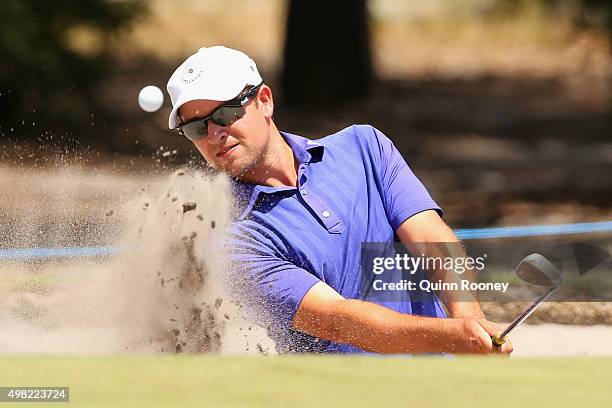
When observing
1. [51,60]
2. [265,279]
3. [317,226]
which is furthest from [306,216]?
[51,60]

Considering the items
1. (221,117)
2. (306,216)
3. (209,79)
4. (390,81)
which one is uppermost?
(209,79)

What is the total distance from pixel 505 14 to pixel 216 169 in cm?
2025

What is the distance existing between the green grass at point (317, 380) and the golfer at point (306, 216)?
1.89ft

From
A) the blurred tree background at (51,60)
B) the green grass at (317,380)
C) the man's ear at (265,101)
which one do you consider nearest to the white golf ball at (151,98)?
the man's ear at (265,101)

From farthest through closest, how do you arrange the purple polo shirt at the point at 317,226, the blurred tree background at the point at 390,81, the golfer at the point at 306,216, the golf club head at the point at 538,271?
1. the blurred tree background at the point at 390,81
2. the purple polo shirt at the point at 317,226
3. the golfer at the point at 306,216
4. the golf club head at the point at 538,271

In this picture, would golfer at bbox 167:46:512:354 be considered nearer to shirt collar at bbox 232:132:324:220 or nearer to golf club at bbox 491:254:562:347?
shirt collar at bbox 232:132:324:220

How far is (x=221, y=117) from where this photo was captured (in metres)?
4.74

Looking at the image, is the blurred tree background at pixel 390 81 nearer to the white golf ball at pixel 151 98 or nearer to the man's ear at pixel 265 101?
the white golf ball at pixel 151 98

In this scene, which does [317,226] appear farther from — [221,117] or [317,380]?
[317,380]

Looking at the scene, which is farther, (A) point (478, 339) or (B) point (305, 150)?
(B) point (305, 150)

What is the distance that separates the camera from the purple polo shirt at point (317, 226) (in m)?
4.62

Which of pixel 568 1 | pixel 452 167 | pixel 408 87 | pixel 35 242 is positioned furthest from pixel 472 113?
pixel 35 242

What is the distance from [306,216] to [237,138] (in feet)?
1.18

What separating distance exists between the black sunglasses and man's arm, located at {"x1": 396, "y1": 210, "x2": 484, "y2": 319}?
2.34 ft
